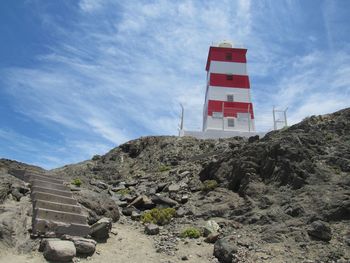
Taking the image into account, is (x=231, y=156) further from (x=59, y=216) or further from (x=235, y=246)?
(x=59, y=216)

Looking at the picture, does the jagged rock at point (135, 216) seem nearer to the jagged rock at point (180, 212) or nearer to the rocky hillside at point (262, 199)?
the rocky hillside at point (262, 199)

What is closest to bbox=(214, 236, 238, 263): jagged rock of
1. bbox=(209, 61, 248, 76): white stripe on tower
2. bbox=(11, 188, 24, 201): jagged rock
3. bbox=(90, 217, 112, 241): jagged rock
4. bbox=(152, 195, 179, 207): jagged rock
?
bbox=(90, 217, 112, 241): jagged rock

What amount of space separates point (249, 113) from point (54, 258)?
2864 cm

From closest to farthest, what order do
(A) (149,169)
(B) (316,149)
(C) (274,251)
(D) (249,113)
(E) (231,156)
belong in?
1. (C) (274,251)
2. (B) (316,149)
3. (E) (231,156)
4. (A) (149,169)
5. (D) (249,113)

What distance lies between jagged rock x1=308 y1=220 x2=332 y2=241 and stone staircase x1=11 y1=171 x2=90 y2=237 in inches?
283

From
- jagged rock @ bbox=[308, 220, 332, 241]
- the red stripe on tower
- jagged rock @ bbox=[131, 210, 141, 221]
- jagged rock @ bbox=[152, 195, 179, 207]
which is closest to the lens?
jagged rock @ bbox=[308, 220, 332, 241]

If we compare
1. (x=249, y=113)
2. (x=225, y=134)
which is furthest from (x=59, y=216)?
(x=249, y=113)

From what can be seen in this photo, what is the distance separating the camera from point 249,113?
119ft

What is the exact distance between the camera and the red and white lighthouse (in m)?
35.6

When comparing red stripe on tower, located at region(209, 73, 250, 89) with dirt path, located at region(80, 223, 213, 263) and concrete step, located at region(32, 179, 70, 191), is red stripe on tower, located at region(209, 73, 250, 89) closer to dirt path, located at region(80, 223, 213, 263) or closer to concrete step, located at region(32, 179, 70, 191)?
concrete step, located at region(32, 179, 70, 191)

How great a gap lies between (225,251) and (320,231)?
122 inches

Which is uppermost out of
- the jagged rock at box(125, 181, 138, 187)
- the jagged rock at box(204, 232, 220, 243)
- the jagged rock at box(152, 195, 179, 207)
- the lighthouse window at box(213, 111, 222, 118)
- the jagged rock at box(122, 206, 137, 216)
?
the lighthouse window at box(213, 111, 222, 118)

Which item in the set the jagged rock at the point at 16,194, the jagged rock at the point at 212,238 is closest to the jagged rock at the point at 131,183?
the jagged rock at the point at 16,194

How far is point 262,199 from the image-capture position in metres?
15.6
